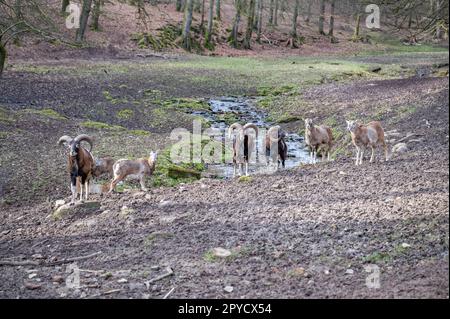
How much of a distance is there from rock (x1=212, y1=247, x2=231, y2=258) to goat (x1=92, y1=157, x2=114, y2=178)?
5.46 metres

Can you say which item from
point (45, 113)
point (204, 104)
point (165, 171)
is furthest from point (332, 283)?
point (204, 104)

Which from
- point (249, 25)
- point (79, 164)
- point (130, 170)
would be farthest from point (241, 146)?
point (249, 25)

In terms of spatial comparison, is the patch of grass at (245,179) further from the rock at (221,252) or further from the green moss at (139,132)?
the green moss at (139,132)

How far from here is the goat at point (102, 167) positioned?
12949mm

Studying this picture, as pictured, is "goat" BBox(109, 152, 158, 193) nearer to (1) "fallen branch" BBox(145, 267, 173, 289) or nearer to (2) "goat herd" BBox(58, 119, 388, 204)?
(2) "goat herd" BBox(58, 119, 388, 204)

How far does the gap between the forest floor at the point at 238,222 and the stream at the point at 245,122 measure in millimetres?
1411

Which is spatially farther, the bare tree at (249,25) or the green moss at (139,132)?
the bare tree at (249,25)

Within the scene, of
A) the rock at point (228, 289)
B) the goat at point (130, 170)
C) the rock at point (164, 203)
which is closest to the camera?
the rock at point (228, 289)

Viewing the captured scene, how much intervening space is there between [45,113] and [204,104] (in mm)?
7785

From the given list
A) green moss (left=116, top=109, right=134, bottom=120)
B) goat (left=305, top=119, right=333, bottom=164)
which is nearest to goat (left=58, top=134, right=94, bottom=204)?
goat (left=305, top=119, right=333, bottom=164)

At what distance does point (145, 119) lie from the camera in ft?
69.8

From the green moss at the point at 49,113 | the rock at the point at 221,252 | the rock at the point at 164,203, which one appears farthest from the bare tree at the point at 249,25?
the rock at the point at 221,252

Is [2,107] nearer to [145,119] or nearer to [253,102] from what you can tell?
[145,119]

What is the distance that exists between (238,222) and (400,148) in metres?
6.03
